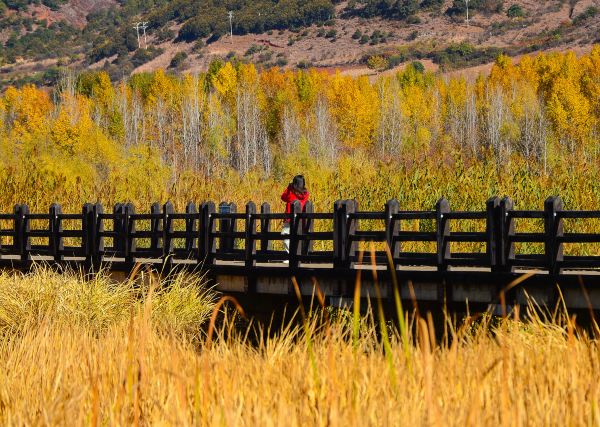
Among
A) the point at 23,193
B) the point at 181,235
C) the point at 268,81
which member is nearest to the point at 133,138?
the point at 268,81

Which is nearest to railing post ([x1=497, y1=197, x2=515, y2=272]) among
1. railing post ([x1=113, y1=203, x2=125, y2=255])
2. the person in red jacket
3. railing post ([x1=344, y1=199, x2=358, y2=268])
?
railing post ([x1=344, y1=199, x2=358, y2=268])

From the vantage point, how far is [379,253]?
1883 cm

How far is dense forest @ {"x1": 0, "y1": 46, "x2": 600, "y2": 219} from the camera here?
41.6m

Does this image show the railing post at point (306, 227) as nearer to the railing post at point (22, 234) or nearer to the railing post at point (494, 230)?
the railing post at point (494, 230)

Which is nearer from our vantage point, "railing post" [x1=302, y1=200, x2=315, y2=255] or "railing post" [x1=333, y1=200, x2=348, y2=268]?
"railing post" [x1=333, y1=200, x2=348, y2=268]

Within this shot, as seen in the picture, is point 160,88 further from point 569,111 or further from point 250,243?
point 250,243

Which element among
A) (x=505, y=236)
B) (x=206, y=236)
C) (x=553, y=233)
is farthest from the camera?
(x=206, y=236)

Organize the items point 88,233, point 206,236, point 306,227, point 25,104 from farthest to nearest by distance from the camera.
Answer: point 25,104, point 88,233, point 206,236, point 306,227

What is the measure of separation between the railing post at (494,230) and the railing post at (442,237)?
83 centimetres

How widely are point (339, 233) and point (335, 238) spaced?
→ 98 mm

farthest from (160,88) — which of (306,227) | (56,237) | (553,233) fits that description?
(553,233)

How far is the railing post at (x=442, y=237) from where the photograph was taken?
16.1 meters

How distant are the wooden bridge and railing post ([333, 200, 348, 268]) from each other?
0.05 feet

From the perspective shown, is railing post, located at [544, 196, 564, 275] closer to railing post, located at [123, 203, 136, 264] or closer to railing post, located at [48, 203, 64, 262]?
railing post, located at [123, 203, 136, 264]
